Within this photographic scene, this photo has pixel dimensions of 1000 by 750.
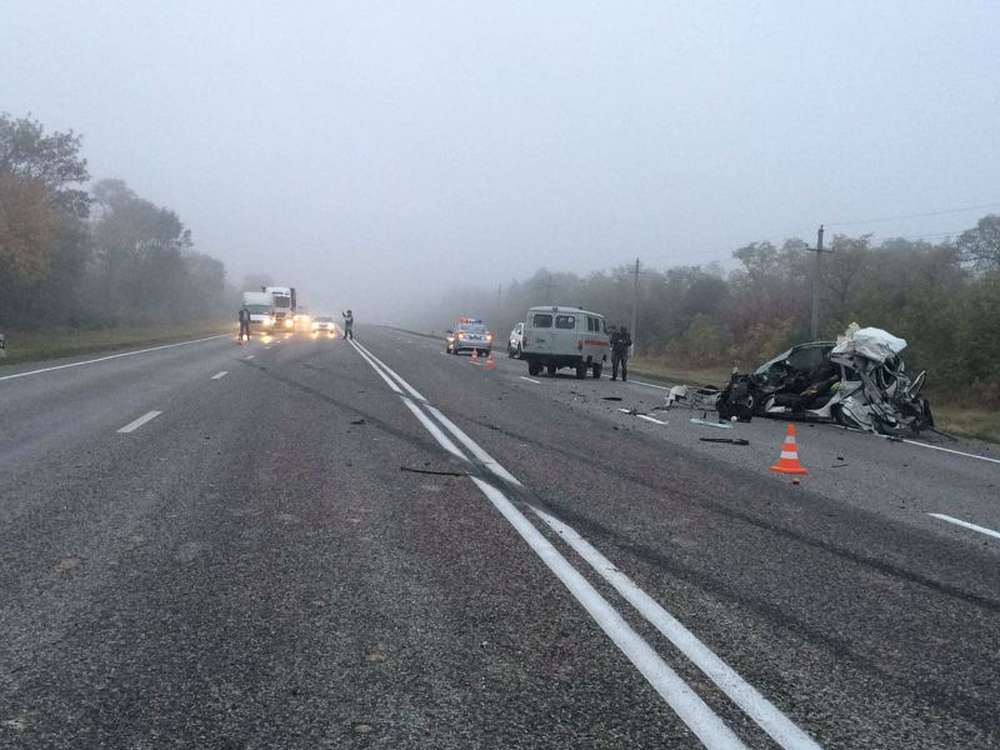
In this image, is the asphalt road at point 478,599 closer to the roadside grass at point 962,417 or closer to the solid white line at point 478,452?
the solid white line at point 478,452

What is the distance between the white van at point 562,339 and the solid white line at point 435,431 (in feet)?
35.9

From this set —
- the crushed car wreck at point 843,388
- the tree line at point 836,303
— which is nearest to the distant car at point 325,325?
the tree line at point 836,303

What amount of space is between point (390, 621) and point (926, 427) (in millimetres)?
14791

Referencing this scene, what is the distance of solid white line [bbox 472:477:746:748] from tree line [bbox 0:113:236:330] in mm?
45610

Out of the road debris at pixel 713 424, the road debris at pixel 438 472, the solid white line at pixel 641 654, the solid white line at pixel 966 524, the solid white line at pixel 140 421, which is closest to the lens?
the solid white line at pixel 641 654

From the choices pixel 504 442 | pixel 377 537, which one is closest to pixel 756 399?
pixel 504 442

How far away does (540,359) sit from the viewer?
2912cm

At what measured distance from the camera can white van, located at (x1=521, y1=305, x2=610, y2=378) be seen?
93.7 ft

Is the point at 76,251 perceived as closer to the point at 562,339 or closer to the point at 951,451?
the point at 562,339

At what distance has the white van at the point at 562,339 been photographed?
28.5 m

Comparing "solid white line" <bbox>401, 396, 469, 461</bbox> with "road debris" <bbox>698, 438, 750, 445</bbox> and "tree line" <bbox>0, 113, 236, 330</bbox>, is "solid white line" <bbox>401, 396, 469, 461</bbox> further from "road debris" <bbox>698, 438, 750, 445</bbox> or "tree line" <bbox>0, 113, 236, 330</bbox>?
"tree line" <bbox>0, 113, 236, 330</bbox>

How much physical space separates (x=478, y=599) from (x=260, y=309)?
59.7 metres

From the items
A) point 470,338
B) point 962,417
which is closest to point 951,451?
point 962,417

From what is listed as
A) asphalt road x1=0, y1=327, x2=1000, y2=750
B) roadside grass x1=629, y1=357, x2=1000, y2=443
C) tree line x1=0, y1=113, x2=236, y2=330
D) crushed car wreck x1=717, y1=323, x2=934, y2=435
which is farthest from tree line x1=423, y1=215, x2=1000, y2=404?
tree line x1=0, y1=113, x2=236, y2=330
